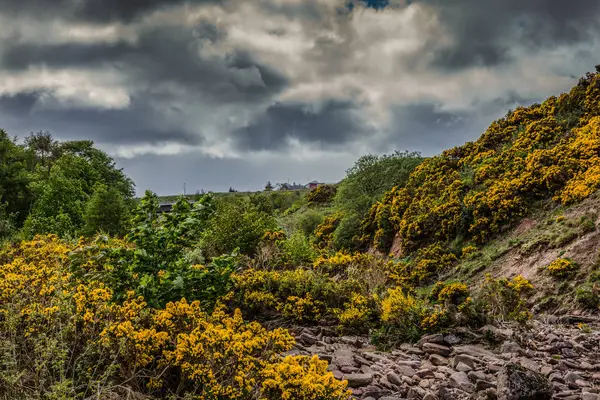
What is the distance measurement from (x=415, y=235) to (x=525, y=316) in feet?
24.4

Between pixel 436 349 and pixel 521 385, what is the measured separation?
1727 mm

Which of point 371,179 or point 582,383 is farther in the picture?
→ point 371,179

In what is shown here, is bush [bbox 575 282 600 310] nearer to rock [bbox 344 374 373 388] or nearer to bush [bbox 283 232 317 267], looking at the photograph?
rock [bbox 344 374 373 388]

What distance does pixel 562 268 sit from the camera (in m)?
8.02

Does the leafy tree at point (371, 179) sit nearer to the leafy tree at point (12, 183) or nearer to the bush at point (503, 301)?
the bush at point (503, 301)

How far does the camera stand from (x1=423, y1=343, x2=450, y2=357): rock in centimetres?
528

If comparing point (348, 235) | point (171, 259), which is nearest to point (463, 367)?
point (171, 259)

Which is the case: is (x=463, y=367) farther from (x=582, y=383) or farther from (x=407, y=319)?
Answer: (x=407, y=319)

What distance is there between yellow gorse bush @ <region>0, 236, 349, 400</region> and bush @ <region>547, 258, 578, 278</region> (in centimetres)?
648

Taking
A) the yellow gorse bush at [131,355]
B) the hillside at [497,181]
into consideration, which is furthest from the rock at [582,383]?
the hillside at [497,181]

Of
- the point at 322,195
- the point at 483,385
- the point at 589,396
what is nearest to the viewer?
the point at 589,396

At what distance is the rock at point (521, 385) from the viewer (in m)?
3.59

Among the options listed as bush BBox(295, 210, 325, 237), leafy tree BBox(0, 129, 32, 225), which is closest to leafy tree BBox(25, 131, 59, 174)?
leafy tree BBox(0, 129, 32, 225)

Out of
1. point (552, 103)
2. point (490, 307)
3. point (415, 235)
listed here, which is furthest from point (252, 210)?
point (552, 103)
